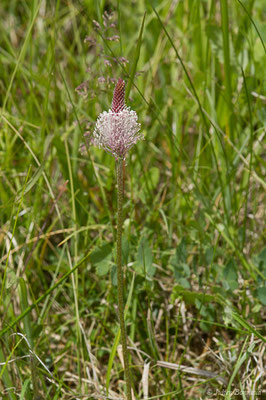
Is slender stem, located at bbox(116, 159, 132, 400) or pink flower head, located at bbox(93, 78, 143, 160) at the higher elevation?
pink flower head, located at bbox(93, 78, 143, 160)

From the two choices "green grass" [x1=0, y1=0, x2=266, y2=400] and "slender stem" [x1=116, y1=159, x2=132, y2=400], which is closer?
"slender stem" [x1=116, y1=159, x2=132, y2=400]

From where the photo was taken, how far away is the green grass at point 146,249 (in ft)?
6.44

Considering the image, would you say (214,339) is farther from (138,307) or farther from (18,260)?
(18,260)

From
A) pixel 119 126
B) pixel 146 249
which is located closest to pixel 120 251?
→ pixel 119 126

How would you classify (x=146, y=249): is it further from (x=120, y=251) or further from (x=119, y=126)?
(x=119, y=126)

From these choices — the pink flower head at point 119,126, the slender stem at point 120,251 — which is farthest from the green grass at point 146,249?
the pink flower head at point 119,126

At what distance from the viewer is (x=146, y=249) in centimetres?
206

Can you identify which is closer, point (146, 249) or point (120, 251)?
point (120, 251)

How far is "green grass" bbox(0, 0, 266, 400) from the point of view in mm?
1964

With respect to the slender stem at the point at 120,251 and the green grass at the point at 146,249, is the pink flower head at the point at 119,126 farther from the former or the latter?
the green grass at the point at 146,249

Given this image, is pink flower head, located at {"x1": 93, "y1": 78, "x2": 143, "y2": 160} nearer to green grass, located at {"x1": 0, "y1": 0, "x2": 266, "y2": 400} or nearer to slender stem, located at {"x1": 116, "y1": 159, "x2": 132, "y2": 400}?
slender stem, located at {"x1": 116, "y1": 159, "x2": 132, "y2": 400}

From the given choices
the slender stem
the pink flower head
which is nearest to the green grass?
the slender stem

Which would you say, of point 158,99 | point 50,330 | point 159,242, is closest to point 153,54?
point 158,99

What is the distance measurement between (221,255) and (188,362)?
462mm
